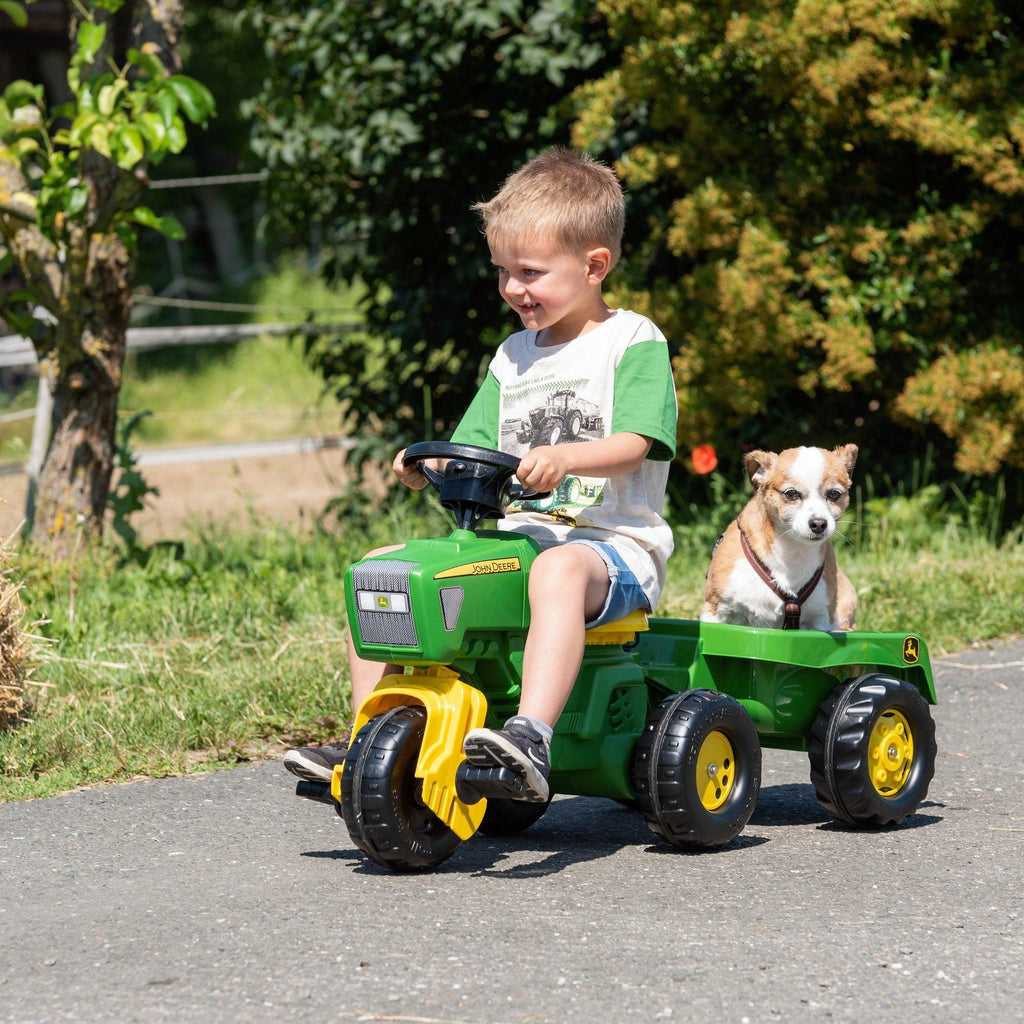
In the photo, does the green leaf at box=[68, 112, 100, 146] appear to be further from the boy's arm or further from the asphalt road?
the boy's arm

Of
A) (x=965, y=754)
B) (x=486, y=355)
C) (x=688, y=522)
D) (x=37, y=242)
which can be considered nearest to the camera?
(x=965, y=754)

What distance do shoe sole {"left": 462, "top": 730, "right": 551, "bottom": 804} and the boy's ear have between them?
119 centimetres

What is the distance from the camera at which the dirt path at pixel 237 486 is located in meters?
11.8

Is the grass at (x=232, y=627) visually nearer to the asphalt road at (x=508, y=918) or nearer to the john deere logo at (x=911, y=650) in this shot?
the asphalt road at (x=508, y=918)

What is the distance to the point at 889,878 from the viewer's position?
10.8 ft

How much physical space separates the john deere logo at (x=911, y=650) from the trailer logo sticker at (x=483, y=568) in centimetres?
123

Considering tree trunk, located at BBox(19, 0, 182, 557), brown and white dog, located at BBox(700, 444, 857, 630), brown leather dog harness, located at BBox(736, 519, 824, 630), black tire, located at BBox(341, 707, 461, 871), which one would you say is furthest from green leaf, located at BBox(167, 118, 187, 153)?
black tire, located at BBox(341, 707, 461, 871)

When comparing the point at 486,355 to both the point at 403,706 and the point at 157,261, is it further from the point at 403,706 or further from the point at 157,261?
the point at 157,261

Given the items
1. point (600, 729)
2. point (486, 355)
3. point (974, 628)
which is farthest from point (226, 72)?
point (600, 729)

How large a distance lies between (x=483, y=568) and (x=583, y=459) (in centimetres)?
34

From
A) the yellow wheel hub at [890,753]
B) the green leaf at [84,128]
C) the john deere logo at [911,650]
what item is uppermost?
the green leaf at [84,128]

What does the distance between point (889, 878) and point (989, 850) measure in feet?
1.25

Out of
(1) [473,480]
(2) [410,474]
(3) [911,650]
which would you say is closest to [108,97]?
(2) [410,474]

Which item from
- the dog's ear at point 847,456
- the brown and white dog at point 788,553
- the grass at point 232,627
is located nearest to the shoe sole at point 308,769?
the grass at point 232,627
